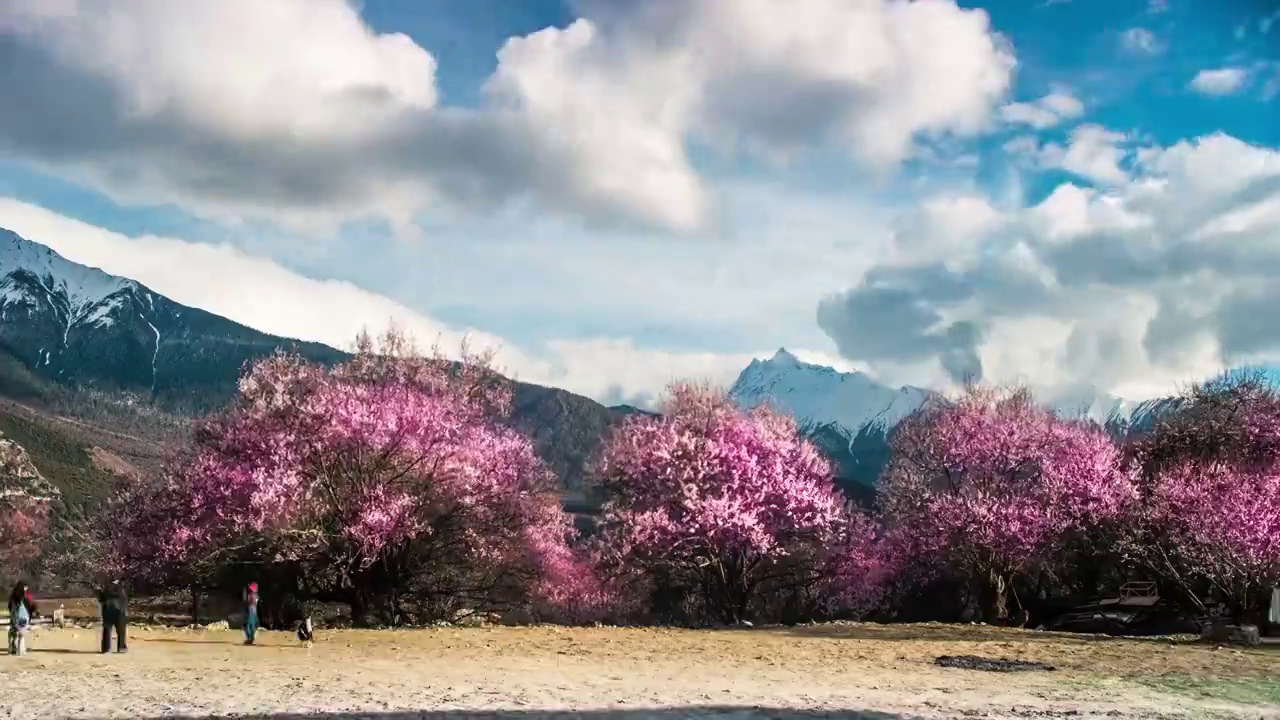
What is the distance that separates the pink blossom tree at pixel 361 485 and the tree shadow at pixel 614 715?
52.9 ft

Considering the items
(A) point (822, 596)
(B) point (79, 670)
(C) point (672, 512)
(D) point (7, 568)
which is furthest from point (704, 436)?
(D) point (7, 568)

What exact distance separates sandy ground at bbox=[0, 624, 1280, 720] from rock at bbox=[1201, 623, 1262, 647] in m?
1.39

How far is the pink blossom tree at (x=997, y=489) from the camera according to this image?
35438 millimetres

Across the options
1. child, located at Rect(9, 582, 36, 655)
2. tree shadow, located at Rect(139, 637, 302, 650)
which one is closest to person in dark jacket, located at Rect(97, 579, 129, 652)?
child, located at Rect(9, 582, 36, 655)

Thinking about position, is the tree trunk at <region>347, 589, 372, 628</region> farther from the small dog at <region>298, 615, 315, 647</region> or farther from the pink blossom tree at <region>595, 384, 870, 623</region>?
the pink blossom tree at <region>595, 384, 870, 623</region>

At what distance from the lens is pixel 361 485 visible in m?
30.8

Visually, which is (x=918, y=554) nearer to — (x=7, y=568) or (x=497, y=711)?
(x=497, y=711)

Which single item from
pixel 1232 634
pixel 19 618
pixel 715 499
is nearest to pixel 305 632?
pixel 19 618

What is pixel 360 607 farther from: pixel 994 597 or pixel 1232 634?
pixel 1232 634

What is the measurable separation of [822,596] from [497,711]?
32546 mm

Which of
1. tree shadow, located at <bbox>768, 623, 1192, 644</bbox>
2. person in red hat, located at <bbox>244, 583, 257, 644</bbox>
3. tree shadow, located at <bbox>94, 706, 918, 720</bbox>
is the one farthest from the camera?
tree shadow, located at <bbox>768, 623, 1192, 644</bbox>

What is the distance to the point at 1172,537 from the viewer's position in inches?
1293

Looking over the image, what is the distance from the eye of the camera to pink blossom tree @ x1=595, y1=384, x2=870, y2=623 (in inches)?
1411

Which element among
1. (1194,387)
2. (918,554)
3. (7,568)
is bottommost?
(7,568)
